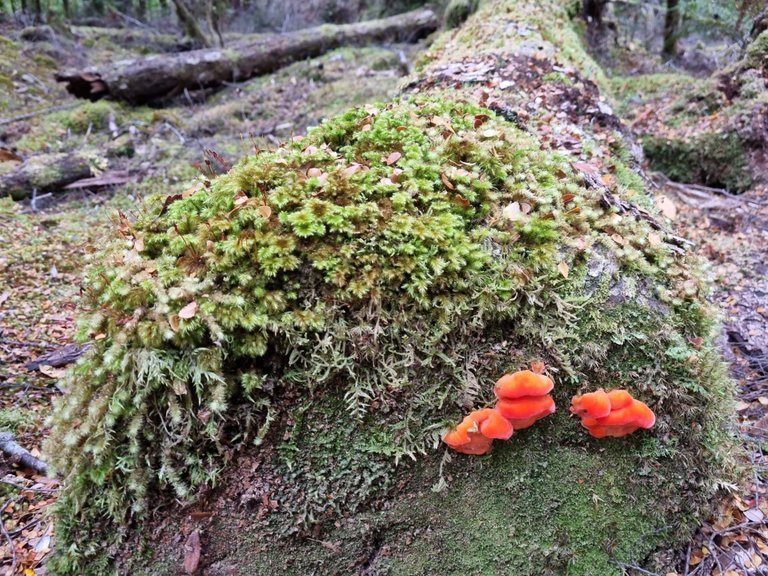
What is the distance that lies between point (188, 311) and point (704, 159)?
7246mm

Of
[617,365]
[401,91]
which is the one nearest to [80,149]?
[401,91]

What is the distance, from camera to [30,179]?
6.50 m

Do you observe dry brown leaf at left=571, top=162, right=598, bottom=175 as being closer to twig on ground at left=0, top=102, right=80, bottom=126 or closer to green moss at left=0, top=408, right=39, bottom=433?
green moss at left=0, top=408, right=39, bottom=433

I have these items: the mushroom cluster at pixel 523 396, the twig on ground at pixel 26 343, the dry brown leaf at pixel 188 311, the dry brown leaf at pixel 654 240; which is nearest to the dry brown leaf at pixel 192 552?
the dry brown leaf at pixel 188 311

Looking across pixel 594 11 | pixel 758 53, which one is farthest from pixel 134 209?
pixel 594 11

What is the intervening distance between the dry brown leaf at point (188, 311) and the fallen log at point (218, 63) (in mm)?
10298

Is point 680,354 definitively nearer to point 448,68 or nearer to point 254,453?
point 254,453

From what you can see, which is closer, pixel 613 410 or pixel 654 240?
pixel 613 410

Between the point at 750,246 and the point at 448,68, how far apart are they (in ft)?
12.7

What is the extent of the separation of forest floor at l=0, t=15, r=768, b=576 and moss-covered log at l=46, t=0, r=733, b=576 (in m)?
0.48

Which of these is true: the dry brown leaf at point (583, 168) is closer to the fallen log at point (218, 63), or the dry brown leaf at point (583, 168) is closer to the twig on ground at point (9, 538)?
the twig on ground at point (9, 538)

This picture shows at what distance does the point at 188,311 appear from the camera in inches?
72.4

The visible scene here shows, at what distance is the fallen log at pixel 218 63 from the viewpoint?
993 centimetres

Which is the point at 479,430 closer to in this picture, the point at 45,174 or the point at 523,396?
the point at 523,396
